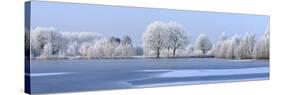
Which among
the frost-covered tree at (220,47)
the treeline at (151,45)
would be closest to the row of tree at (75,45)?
the treeline at (151,45)

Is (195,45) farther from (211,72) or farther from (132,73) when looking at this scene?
(132,73)

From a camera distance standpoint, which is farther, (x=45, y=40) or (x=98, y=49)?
(x=98, y=49)

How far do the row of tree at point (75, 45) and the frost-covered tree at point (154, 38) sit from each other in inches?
6.3

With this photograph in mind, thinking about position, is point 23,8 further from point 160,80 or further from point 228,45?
point 228,45

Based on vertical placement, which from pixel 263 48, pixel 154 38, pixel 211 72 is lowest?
pixel 211 72

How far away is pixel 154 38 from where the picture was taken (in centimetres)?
396

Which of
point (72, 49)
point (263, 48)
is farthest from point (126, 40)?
point (263, 48)

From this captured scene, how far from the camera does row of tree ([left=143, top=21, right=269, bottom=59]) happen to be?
395cm

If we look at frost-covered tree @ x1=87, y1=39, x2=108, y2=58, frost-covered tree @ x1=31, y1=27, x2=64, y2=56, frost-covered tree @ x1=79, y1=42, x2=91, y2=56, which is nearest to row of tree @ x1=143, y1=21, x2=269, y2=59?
frost-covered tree @ x1=87, y1=39, x2=108, y2=58

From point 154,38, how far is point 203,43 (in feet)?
1.85

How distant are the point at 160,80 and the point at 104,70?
592mm

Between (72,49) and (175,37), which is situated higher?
(175,37)

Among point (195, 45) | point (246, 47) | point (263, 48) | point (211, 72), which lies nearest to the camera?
point (195, 45)

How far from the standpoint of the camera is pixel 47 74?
135 inches
